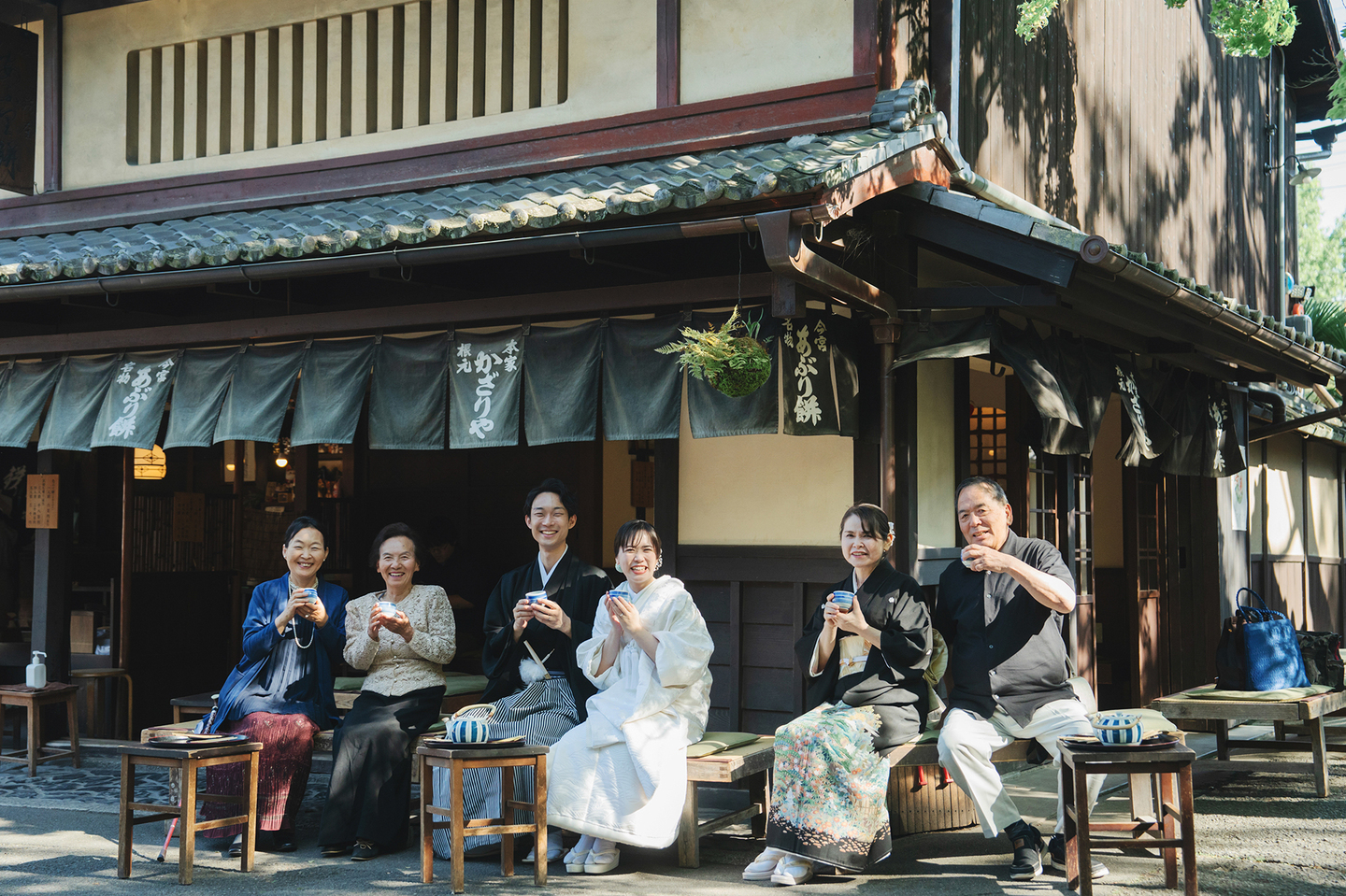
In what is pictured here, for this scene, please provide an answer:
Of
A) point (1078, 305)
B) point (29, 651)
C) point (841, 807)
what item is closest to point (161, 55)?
point (29, 651)

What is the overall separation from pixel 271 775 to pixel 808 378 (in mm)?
3763

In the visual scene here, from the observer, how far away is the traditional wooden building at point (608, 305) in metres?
7.02

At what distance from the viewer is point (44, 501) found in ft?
33.1

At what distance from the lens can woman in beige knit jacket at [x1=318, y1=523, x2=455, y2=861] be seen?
6789 mm

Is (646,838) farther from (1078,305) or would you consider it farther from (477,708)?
(1078,305)

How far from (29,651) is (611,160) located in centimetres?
691

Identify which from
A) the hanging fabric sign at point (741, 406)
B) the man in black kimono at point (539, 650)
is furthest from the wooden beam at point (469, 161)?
the man in black kimono at point (539, 650)

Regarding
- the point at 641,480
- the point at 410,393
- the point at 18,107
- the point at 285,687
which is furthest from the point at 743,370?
the point at 18,107

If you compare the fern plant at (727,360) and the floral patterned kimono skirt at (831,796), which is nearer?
the floral patterned kimono skirt at (831,796)

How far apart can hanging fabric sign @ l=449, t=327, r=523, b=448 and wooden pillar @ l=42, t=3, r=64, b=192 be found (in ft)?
16.7

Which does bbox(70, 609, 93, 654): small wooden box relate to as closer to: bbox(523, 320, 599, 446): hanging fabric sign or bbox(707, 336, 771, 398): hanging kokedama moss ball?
bbox(523, 320, 599, 446): hanging fabric sign

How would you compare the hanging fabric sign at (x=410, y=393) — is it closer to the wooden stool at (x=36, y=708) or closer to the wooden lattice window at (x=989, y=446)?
the wooden stool at (x=36, y=708)

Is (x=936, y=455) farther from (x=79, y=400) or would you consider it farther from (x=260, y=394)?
(x=79, y=400)

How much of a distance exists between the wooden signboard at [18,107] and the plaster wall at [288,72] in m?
0.36
